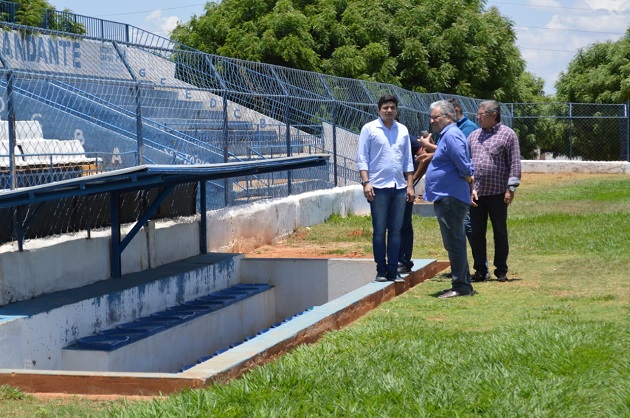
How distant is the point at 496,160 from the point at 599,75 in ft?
140

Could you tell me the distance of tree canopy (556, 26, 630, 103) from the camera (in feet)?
162

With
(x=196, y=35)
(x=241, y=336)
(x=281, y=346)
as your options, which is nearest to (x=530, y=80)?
(x=196, y=35)

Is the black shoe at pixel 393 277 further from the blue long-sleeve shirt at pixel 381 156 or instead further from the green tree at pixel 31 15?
the green tree at pixel 31 15

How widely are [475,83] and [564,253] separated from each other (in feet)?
98.2

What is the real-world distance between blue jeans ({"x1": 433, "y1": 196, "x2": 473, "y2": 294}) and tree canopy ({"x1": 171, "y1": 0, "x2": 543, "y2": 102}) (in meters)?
27.6

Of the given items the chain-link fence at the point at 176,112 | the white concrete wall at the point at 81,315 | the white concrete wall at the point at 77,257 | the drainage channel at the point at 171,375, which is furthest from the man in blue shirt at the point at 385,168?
the chain-link fence at the point at 176,112

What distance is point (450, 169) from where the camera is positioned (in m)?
9.53

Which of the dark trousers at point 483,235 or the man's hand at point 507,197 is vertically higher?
the man's hand at point 507,197

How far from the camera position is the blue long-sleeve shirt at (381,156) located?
9758mm

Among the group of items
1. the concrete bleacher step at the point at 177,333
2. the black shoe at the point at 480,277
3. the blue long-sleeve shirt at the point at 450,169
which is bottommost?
the concrete bleacher step at the point at 177,333

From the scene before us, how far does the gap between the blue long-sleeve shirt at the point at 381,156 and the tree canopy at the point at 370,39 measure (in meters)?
27.1

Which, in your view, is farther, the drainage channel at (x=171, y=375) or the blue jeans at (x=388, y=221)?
the blue jeans at (x=388, y=221)

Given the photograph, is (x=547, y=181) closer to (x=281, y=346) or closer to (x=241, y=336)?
(x=241, y=336)

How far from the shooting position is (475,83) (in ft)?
139
